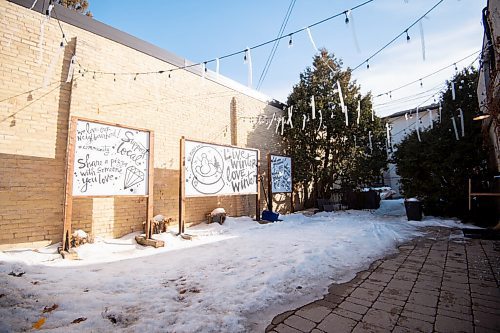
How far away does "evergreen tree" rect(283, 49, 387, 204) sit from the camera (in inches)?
491

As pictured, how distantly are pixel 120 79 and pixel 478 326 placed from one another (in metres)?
8.08

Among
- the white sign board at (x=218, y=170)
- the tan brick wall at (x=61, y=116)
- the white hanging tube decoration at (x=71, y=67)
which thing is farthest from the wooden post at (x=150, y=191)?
the white hanging tube decoration at (x=71, y=67)

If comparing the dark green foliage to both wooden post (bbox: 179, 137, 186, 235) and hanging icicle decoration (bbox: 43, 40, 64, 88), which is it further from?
hanging icicle decoration (bbox: 43, 40, 64, 88)

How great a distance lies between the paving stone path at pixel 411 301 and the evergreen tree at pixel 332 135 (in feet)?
27.6

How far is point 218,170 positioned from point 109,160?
3.29 m

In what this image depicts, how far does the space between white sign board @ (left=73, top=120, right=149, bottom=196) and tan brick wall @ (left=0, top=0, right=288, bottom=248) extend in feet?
2.89

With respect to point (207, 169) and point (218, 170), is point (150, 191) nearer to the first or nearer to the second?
point (207, 169)

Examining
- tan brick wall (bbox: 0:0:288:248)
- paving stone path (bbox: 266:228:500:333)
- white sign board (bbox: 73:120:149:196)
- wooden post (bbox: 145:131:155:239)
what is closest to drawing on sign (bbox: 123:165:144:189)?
white sign board (bbox: 73:120:149:196)

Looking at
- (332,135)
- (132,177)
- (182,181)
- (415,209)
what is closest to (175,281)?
(132,177)

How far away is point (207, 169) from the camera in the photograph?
24.7 feet

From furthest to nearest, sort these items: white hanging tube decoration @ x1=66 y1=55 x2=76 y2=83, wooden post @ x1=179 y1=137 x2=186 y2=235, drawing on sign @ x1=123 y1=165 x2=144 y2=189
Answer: wooden post @ x1=179 y1=137 x2=186 y2=235, drawing on sign @ x1=123 y1=165 x2=144 y2=189, white hanging tube decoration @ x1=66 y1=55 x2=76 y2=83

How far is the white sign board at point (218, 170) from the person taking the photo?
7094 millimetres

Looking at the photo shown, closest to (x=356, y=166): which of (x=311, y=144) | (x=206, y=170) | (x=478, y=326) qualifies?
(x=311, y=144)

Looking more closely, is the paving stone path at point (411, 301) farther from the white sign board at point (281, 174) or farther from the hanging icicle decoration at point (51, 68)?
the hanging icicle decoration at point (51, 68)
